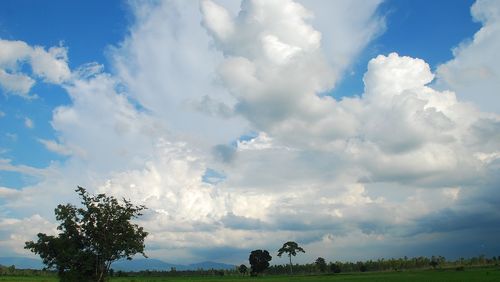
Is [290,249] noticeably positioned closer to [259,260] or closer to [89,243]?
[259,260]

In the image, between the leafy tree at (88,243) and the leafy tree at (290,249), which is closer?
the leafy tree at (88,243)

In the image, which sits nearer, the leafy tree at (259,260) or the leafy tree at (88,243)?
the leafy tree at (88,243)

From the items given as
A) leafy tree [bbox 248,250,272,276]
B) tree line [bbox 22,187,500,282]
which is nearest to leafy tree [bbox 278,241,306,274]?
leafy tree [bbox 248,250,272,276]

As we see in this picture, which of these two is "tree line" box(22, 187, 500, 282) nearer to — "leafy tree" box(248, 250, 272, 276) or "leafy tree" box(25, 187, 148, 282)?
"leafy tree" box(25, 187, 148, 282)

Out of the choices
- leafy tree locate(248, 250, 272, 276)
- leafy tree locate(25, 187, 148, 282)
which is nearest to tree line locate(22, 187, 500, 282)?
leafy tree locate(25, 187, 148, 282)

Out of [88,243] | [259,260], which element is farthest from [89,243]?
[259,260]

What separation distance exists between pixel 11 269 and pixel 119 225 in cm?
13466

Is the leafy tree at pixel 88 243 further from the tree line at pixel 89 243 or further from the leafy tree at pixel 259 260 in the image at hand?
the leafy tree at pixel 259 260

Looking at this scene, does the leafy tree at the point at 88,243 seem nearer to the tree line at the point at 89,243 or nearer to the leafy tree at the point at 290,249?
the tree line at the point at 89,243

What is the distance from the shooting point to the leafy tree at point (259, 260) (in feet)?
579

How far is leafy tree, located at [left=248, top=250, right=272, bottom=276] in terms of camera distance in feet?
579

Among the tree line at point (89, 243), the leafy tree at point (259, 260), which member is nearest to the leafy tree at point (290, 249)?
the leafy tree at point (259, 260)

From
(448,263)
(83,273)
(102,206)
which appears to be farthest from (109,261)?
(448,263)

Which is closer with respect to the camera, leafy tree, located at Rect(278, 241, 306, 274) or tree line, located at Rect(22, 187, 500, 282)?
tree line, located at Rect(22, 187, 500, 282)
